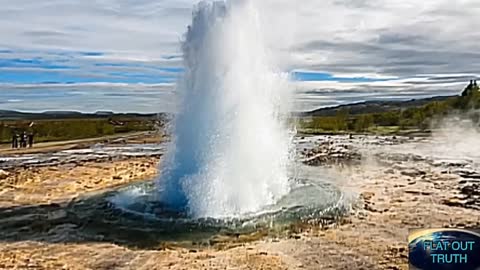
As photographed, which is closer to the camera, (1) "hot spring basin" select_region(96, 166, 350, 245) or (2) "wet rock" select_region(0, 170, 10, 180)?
(1) "hot spring basin" select_region(96, 166, 350, 245)

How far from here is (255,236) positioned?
31.9 feet

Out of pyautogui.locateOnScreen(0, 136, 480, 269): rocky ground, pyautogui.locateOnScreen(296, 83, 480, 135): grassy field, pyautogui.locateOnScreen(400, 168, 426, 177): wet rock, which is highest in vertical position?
pyautogui.locateOnScreen(296, 83, 480, 135): grassy field

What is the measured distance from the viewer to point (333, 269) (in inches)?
311

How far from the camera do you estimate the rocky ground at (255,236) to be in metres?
8.35

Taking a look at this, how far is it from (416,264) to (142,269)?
4039 millimetres

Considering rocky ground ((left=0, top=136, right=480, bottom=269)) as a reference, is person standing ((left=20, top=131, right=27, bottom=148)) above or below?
above

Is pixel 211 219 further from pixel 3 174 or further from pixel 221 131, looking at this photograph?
pixel 3 174

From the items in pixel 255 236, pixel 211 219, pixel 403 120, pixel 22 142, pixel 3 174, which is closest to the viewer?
pixel 255 236

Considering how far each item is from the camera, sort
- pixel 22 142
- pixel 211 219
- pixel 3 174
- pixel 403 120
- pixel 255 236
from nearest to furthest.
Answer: pixel 255 236 → pixel 211 219 → pixel 3 174 → pixel 22 142 → pixel 403 120

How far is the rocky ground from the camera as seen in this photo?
8352 millimetres

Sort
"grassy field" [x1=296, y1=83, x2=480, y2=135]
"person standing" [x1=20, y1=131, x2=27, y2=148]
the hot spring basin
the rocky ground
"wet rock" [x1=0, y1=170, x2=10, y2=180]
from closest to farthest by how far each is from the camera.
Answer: the rocky ground, the hot spring basin, "wet rock" [x1=0, y1=170, x2=10, y2=180], "person standing" [x1=20, y1=131, x2=27, y2=148], "grassy field" [x1=296, y1=83, x2=480, y2=135]

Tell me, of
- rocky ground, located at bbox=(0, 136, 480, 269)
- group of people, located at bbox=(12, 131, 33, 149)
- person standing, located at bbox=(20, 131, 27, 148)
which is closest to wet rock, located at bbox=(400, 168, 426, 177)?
rocky ground, located at bbox=(0, 136, 480, 269)

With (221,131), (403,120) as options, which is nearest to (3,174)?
(221,131)

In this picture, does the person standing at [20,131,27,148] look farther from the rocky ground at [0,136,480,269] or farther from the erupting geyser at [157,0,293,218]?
the erupting geyser at [157,0,293,218]
